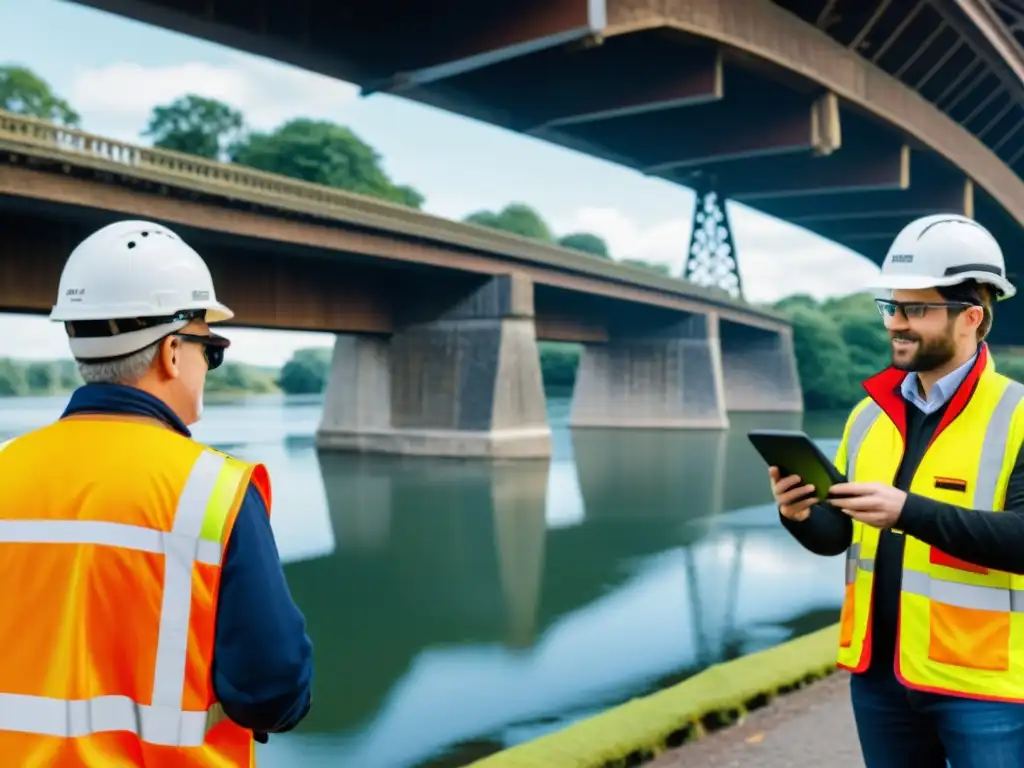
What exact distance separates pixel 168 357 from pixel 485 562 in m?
14.6

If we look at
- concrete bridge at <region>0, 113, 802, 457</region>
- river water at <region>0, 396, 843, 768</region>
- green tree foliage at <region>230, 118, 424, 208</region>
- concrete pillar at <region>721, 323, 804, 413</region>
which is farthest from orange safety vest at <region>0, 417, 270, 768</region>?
green tree foliage at <region>230, 118, 424, 208</region>

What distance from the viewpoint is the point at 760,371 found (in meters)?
69.8

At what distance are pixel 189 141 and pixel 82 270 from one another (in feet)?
252

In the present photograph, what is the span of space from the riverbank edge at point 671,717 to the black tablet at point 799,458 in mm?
2723

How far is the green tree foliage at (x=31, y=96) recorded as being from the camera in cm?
6638

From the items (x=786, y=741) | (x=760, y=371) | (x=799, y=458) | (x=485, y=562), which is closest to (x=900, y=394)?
(x=799, y=458)

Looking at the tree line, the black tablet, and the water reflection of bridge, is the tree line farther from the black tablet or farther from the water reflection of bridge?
the black tablet

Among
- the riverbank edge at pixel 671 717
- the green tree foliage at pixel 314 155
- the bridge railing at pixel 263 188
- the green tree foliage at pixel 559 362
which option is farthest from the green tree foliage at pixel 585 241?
the riverbank edge at pixel 671 717

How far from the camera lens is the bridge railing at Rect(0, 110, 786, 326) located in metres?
21.5

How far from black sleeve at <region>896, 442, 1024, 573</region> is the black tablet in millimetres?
248

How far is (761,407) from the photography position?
228ft

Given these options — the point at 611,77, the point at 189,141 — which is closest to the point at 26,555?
the point at 611,77

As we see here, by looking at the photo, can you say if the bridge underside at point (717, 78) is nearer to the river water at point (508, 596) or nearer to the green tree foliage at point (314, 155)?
the river water at point (508, 596)

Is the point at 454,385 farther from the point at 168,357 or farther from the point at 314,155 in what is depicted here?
the point at 314,155
